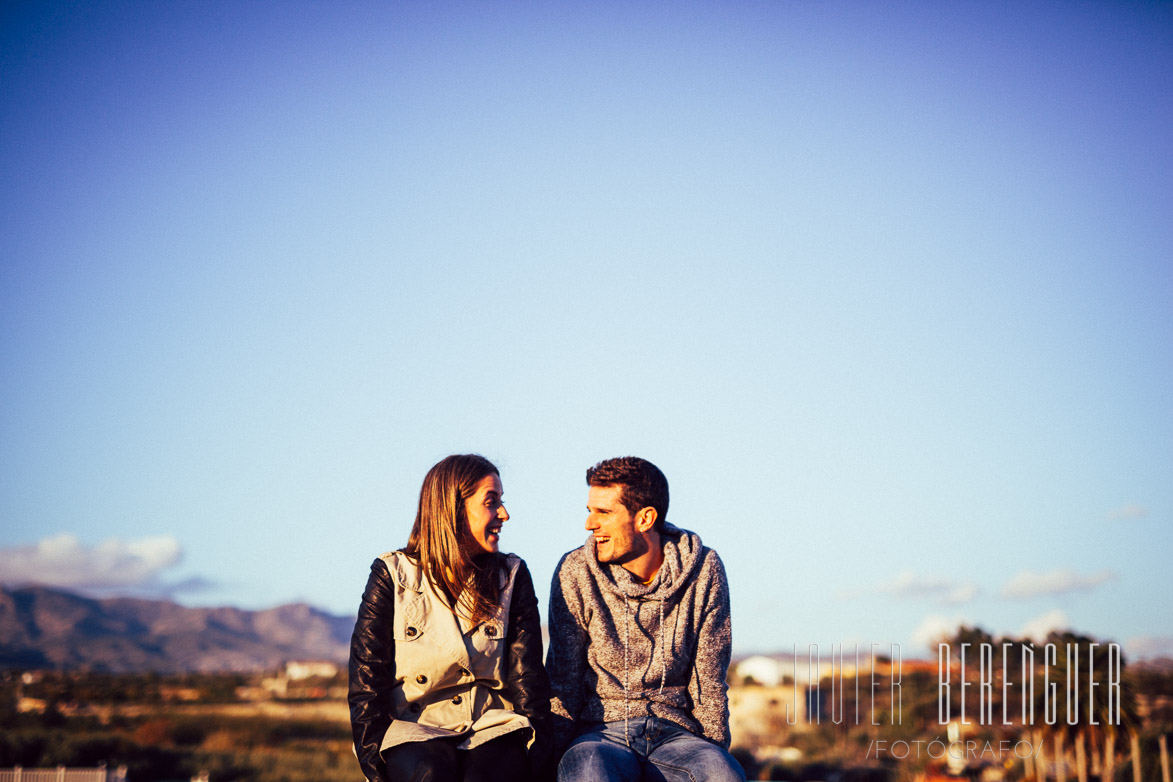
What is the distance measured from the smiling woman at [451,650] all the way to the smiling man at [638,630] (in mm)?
300

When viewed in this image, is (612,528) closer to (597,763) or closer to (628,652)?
(628,652)

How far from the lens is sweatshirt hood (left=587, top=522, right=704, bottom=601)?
462cm

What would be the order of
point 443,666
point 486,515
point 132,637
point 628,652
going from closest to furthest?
point 443,666 → point 486,515 → point 628,652 → point 132,637

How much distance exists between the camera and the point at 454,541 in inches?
168

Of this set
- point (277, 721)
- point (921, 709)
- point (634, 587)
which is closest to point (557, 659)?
point (634, 587)

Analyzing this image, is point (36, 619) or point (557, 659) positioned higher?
point (557, 659)

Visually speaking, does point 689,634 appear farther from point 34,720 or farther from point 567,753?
point 34,720

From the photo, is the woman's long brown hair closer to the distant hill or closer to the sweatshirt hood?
the sweatshirt hood

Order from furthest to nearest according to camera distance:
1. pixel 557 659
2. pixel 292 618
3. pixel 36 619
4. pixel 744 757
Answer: pixel 292 618
pixel 36 619
pixel 744 757
pixel 557 659

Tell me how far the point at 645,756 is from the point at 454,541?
126 centimetres

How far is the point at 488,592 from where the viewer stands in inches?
169

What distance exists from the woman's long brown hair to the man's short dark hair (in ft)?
1.92

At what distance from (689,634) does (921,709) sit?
31.4 m

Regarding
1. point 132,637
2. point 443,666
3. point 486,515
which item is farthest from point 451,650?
point 132,637
